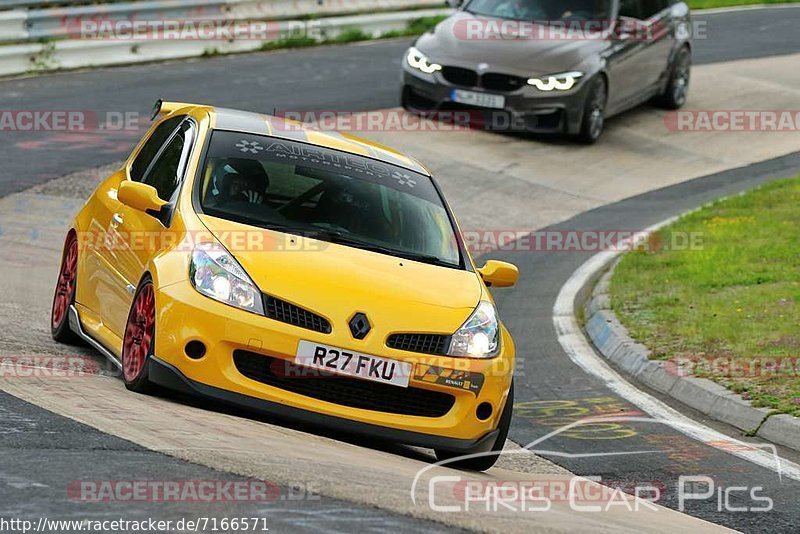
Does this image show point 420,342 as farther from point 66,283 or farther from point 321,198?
point 66,283

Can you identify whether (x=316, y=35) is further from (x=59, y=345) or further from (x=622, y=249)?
(x=59, y=345)

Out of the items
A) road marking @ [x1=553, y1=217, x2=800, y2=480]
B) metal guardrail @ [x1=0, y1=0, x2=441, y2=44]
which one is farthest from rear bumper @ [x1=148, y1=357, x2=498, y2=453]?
metal guardrail @ [x1=0, y1=0, x2=441, y2=44]

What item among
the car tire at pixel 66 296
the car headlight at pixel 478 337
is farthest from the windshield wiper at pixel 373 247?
the car tire at pixel 66 296

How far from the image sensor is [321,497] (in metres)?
5.80

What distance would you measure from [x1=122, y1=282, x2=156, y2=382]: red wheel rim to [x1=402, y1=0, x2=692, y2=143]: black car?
1180 centimetres

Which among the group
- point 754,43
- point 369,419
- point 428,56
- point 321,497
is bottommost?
point 754,43

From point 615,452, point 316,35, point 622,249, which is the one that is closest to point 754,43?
point 316,35

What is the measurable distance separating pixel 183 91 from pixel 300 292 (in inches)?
510

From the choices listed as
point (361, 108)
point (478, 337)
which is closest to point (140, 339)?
point (478, 337)

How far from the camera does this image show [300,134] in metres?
9.07

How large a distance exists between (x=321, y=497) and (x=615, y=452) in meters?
3.27

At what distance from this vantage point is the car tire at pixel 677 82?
2223 centimetres

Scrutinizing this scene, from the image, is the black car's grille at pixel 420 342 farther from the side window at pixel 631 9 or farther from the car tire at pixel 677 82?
the car tire at pixel 677 82

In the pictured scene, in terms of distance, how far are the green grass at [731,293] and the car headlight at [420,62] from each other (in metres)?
4.30
